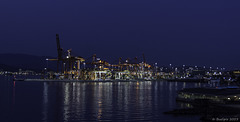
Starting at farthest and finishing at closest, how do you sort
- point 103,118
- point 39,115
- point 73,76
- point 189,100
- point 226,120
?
point 73,76 → point 189,100 → point 39,115 → point 103,118 → point 226,120

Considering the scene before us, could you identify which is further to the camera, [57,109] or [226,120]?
[57,109]

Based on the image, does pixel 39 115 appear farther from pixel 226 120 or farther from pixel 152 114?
pixel 226 120

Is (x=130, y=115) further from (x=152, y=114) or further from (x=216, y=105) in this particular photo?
(x=216, y=105)

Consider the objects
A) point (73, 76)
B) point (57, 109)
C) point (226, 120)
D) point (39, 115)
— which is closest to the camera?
point (226, 120)

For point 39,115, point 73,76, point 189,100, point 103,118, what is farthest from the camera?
point 73,76

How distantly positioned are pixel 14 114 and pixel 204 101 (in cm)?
2061

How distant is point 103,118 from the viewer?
27062 millimetres

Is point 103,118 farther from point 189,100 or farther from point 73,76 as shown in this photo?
point 73,76

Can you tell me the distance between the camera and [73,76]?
13825cm

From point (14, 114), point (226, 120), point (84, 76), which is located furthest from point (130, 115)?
point (84, 76)

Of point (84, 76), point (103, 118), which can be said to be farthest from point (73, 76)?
point (103, 118)

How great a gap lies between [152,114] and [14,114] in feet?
45.5

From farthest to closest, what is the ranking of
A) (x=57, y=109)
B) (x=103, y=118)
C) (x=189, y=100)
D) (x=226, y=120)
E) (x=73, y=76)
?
(x=73, y=76) < (x=189, y=100) < (x=57, y=109) < (x=103, y=118) < (x=226, y=120)

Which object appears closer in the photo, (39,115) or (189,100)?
(39,115)
